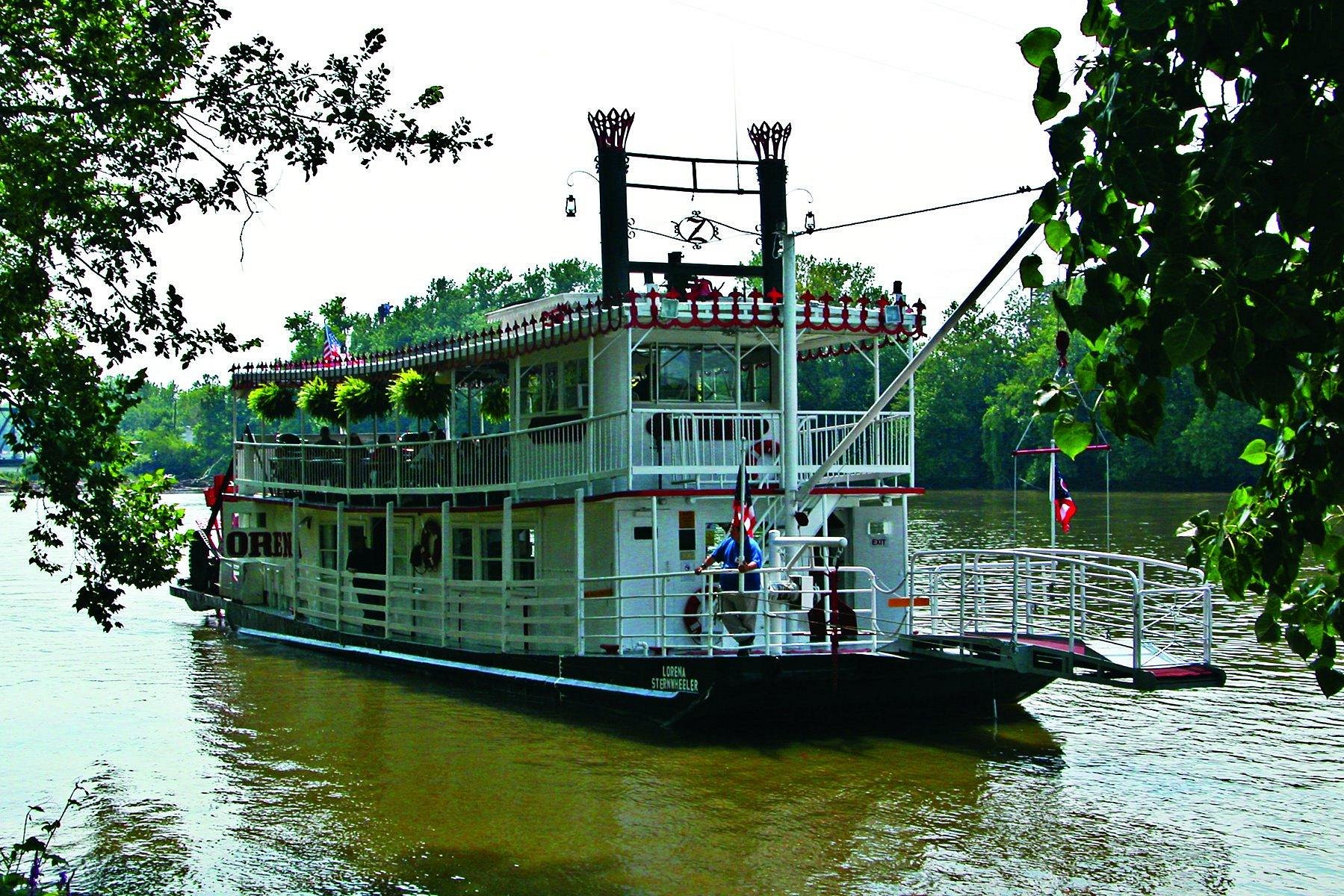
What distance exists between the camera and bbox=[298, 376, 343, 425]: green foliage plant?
23250 millimetres

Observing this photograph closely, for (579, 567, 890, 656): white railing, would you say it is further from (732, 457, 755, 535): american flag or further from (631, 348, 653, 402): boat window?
(631, 348, 653, 402): boat window

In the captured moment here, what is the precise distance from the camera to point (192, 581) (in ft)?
96.9

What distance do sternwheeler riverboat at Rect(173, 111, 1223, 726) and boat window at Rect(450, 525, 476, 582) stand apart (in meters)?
0.03

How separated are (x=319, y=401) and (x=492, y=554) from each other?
17.3 ft

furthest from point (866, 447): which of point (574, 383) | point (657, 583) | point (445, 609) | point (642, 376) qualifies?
point (445, 609)

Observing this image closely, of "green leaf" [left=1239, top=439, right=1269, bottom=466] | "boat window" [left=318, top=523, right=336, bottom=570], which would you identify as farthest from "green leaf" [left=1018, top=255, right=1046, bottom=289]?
"boat window" [left=318, top=523, right=336, bottom=570]

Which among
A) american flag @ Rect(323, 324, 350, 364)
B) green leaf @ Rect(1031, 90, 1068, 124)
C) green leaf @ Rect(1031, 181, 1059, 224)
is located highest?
american flag @ Rect(323, 324, 350, 364)

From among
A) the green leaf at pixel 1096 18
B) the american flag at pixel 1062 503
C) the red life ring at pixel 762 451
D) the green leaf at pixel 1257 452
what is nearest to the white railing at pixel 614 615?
the red life ring at pixel 762 451

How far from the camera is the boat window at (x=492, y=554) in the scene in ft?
64.6

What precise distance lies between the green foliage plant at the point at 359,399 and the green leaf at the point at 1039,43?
19433mm

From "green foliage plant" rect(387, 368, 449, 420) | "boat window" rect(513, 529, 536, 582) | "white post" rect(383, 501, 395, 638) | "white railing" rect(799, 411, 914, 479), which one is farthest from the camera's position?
"green foliage plant" rect(387, 368, 449, 420)

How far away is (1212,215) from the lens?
3.60m

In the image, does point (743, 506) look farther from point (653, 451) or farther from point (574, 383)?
point (574, 383)

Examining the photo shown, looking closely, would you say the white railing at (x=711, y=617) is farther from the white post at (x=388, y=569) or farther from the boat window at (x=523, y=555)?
the white post at (x=388, y=569)
